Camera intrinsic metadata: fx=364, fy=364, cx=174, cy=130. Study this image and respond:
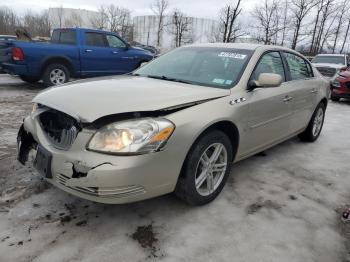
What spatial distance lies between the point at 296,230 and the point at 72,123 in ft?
6.81

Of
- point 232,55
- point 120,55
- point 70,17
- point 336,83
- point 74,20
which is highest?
point 70,17

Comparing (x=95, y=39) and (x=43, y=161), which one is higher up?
(x=95, y=39)

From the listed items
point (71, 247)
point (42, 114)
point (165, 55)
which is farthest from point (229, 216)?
point (165, 55)

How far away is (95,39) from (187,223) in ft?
28.8

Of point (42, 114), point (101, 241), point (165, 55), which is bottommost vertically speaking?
point (101, 241)

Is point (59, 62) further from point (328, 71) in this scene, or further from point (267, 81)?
point (328, 71)

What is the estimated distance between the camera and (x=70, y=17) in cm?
6191

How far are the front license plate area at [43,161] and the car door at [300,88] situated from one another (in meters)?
3.05

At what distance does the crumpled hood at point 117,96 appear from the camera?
2789mm

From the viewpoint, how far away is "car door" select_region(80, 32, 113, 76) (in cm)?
1048

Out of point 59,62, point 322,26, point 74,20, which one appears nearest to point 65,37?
point 59,62

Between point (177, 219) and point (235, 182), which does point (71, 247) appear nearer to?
point (177, 219)

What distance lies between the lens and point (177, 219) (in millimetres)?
3166

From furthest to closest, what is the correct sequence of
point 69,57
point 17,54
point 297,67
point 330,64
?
point 330,64, point 69,57, point 17,54, point 297,67
